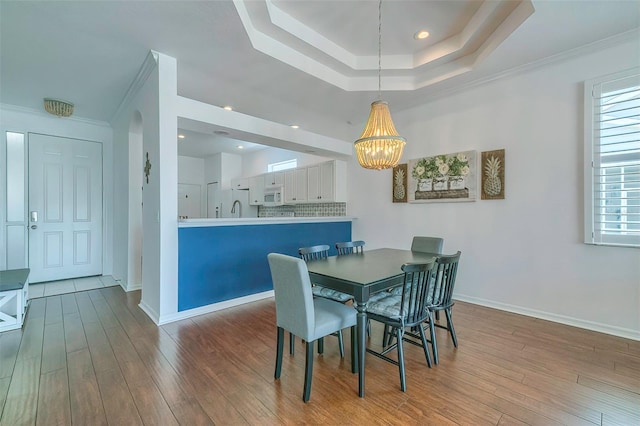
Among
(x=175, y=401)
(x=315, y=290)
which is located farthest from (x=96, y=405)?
(x=315, y=290)

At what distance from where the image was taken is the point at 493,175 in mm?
3527

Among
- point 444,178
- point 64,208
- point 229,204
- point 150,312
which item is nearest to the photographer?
point 150,312

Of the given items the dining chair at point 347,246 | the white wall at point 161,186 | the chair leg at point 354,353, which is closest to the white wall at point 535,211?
the dining chair at point 347,246

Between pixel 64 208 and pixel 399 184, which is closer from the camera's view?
pixel 399 184

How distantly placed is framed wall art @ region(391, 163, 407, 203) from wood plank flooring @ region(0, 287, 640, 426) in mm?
2077

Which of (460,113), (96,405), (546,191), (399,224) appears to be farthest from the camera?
(399,224)

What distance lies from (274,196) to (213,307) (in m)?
3.41

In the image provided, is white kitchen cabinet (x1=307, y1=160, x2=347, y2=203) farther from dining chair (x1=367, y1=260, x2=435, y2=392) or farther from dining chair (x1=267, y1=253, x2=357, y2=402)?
dining chair (x1=267, y1=253, x2=357, y2=402)

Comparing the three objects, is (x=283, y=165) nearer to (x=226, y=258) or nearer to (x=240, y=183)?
(x=240, y=183)

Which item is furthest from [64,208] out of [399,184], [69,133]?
[399,184]

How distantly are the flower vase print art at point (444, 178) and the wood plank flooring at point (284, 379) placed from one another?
5.57 ft

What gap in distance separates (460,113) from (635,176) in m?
1.89

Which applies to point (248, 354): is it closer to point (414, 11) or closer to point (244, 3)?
point (244, 3)

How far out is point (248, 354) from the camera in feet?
7.83
